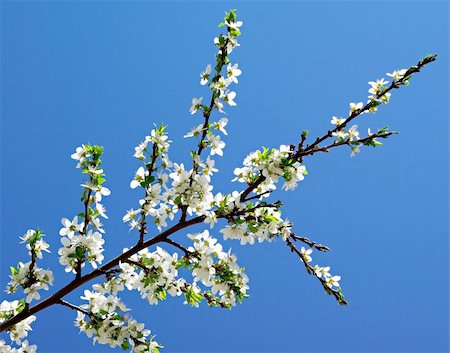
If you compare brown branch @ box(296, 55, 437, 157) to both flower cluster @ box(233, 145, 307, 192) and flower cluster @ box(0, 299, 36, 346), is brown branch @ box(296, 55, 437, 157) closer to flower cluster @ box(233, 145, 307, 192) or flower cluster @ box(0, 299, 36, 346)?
flower cluster @ box(233, 145, 307, 192)

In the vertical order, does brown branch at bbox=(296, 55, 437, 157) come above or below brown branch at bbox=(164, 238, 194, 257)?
above

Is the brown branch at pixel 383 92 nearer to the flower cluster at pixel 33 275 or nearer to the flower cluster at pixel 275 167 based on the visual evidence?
the flower cluster at pixel 275 167

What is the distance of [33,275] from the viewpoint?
520 centimetres

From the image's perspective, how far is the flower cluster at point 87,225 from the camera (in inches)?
201

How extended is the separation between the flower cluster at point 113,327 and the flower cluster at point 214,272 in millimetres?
637

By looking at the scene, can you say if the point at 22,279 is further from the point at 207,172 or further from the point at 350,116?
the point at 350,116

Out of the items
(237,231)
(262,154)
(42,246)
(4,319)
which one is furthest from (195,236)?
(4,319)

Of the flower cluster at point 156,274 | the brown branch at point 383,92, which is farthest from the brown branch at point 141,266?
the brown branch at point 383,92

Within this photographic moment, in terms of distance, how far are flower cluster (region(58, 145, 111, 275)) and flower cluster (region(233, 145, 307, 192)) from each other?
158 cm

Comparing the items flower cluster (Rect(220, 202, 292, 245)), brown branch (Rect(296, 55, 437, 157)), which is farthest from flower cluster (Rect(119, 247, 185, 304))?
brown branch (Rect(296, 55, 437, 157))

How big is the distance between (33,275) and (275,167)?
→ 280cm

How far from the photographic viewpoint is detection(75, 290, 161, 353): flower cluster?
5.41 m

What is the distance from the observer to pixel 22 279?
520 centimetres

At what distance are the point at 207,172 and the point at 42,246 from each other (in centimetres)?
191
